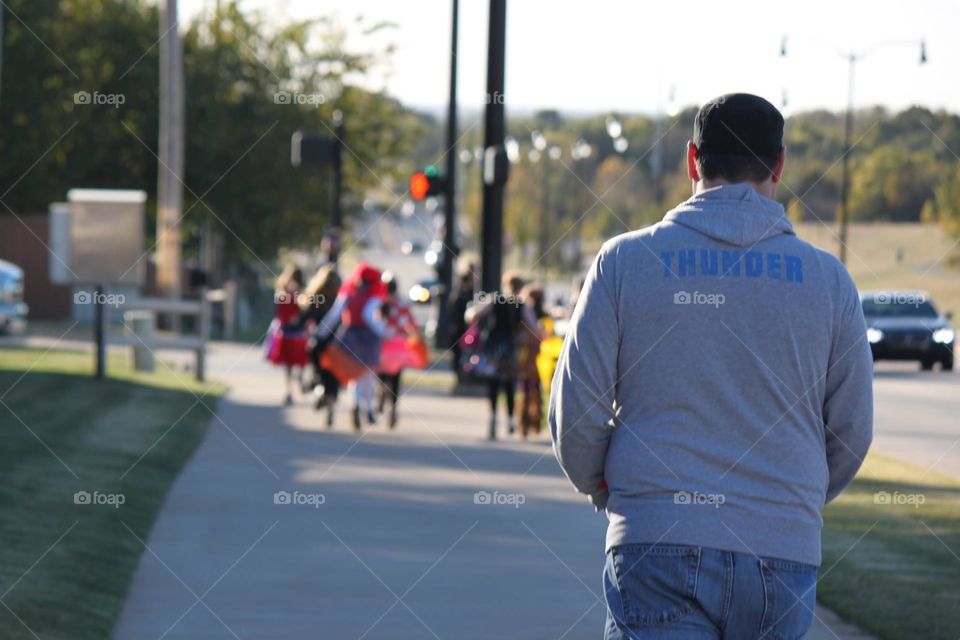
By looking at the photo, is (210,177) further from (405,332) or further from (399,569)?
(399,569)

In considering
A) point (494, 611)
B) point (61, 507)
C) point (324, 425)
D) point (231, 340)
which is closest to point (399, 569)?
point (494, 611)

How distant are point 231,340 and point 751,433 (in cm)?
3693

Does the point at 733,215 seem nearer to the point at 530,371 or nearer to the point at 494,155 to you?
the point at 530,371

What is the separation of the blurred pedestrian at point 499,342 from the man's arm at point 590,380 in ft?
40.9

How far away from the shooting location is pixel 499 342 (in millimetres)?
16375

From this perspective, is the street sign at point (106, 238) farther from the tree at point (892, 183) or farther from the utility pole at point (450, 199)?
the tree at point (892, 183)

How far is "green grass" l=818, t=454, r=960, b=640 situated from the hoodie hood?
4.00m

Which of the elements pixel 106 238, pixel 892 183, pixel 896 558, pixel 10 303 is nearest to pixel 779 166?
pixel 896 558

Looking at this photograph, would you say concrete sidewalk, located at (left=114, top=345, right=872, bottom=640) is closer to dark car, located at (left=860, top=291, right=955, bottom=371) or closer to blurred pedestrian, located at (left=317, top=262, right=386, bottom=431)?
blurred pedestrian, located at (left=317, top=262, right=386, bottom=431)

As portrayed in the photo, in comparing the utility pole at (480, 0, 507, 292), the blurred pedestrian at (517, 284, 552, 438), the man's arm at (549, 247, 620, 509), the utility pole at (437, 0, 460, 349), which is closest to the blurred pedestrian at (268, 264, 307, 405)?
the utility pole at (480, 0, 507, 292)

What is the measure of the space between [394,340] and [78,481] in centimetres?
609

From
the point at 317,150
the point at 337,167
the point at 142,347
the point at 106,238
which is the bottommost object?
the point at 142,347

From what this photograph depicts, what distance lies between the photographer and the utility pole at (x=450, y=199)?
2514cm

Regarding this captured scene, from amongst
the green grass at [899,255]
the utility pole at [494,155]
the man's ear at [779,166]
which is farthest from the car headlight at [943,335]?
the green grass at [899,255]
